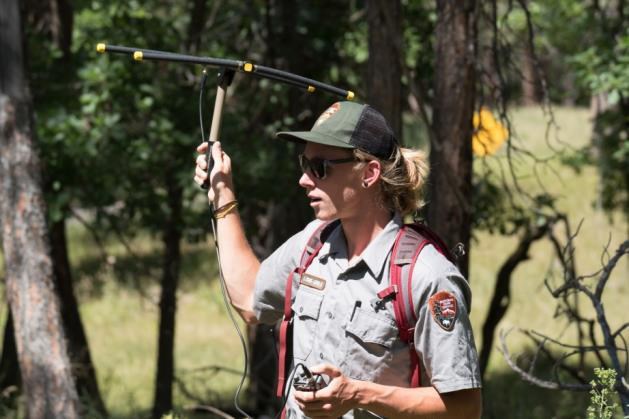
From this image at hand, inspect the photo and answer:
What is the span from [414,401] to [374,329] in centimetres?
23

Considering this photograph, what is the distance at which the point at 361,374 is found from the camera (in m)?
2.89

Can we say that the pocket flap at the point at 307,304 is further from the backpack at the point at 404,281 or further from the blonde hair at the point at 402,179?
the blonde hair at the point at 402,179

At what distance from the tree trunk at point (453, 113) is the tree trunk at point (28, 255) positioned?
8.10 ft

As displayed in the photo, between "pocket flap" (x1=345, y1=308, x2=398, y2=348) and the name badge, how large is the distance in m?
0.20

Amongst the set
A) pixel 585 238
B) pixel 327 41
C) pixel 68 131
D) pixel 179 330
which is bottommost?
pixel 179 330

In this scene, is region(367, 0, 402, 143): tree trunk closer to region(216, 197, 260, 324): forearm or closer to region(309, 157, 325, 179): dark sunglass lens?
region(216, 197, 260, 324): forearm

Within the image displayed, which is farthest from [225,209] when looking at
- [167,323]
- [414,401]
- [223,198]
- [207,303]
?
[207,303]

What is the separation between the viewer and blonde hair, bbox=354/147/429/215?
3029mm

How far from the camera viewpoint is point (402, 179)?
10.0ft

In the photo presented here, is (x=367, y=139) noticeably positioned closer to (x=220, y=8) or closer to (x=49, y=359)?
Answer: (x=49, y=359)

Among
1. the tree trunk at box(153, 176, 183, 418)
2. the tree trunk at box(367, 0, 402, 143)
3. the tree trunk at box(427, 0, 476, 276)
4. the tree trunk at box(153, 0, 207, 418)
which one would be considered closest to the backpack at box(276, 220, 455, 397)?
the tree trunk at box(427, 0, 476, 276)

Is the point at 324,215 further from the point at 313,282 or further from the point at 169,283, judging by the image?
the point at 169,283

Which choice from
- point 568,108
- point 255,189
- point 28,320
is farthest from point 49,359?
point 568,108

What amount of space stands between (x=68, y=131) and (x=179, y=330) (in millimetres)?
12276
